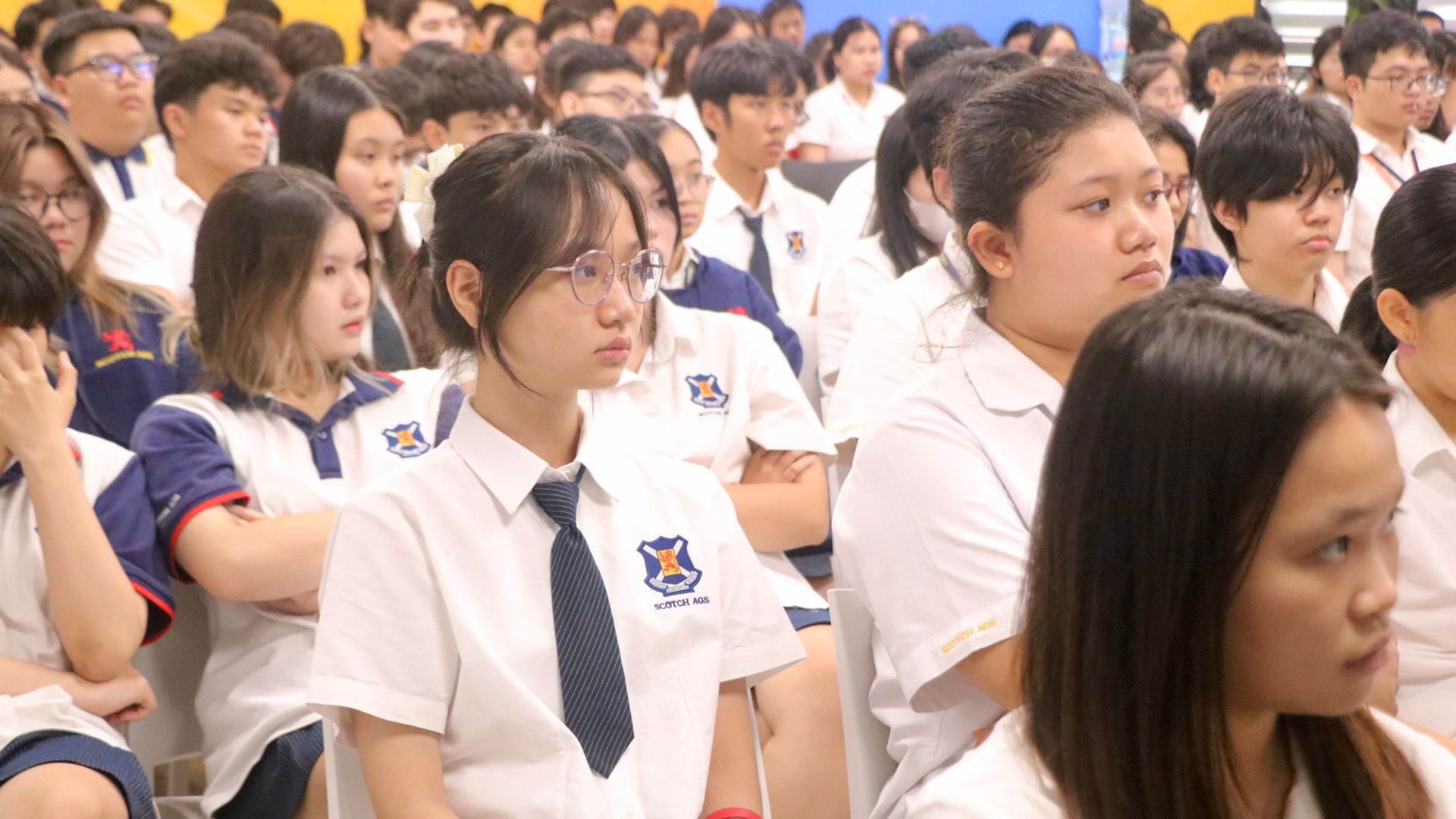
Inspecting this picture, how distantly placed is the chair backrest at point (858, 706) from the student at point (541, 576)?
97 millimetres

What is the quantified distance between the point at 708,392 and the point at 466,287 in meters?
0.88

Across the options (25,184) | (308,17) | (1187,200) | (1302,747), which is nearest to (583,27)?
(308,17)

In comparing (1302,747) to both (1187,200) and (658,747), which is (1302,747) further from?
(1187,200)

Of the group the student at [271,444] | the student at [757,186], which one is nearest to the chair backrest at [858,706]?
the student at [271,444]

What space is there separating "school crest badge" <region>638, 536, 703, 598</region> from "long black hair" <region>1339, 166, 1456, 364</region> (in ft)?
2.78

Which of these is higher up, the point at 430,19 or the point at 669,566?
the point at 669,566

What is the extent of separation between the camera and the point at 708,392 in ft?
8.11

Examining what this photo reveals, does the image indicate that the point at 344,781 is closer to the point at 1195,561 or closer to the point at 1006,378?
the point at 1006,378

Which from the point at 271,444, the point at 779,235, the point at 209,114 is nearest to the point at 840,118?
the point at 779,235

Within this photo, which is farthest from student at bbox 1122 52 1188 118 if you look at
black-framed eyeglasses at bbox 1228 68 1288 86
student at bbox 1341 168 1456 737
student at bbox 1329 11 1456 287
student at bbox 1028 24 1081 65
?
student at bbox 1341 168 1456 737

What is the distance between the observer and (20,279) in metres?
1.91

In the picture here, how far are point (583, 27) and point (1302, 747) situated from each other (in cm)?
677

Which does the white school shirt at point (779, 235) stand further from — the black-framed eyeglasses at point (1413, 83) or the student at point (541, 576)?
the student at point (541, 576)

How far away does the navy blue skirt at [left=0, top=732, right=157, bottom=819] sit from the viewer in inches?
67.1
